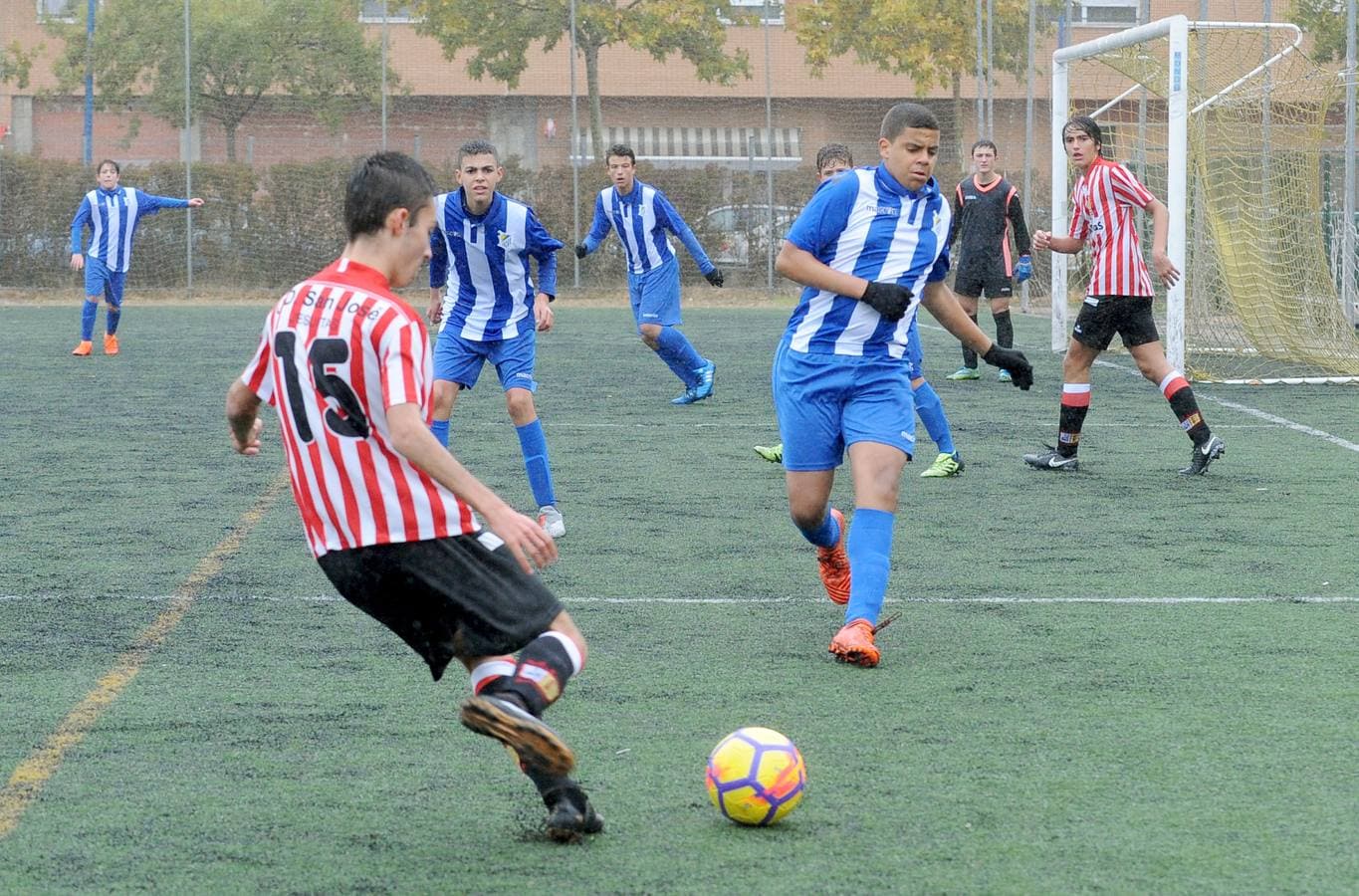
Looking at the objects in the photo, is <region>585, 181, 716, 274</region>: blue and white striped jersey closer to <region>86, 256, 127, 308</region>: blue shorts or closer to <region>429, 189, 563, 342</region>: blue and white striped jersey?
<region>429, 189, 563, 342</region>: blue and white striped jersey

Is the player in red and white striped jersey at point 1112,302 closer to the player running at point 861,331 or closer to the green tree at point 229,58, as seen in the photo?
the player running at point 861,331

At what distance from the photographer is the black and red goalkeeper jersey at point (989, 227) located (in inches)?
593

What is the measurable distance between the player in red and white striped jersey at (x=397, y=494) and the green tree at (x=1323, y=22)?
60.5ft

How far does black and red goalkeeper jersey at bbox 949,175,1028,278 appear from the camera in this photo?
49.4 ft

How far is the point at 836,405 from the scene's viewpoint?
18.9ft

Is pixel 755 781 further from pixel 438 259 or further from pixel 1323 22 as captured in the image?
pixel 1323 22

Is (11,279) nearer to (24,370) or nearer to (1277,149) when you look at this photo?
(24,370)

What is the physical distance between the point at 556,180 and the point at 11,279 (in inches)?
340

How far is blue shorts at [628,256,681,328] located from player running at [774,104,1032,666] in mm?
7769

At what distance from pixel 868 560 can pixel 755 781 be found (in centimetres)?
177

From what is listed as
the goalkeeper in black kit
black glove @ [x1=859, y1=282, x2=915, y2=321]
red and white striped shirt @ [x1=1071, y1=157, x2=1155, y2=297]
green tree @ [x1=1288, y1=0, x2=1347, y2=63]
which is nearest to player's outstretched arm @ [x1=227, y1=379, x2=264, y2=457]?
black glove @ [x1=859, y1=282, x2=915, y2=321]

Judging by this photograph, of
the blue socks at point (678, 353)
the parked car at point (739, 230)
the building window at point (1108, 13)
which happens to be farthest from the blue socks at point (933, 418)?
the building window at point (1108, 13)

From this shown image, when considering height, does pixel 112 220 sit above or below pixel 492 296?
above

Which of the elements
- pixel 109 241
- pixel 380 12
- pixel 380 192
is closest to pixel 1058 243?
pixel 380 192
